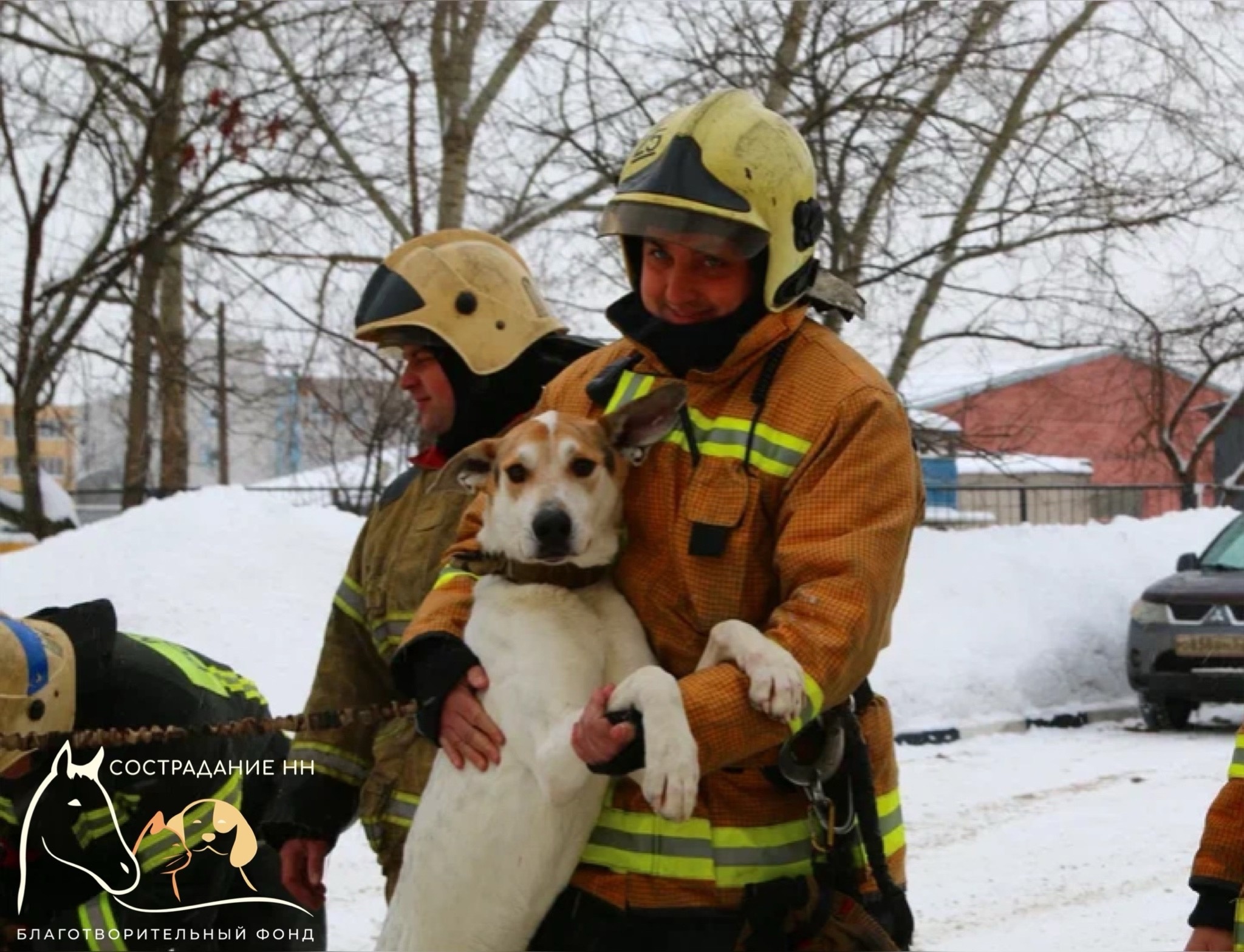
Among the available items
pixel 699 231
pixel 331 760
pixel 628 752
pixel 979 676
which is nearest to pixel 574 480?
pixel 699 231

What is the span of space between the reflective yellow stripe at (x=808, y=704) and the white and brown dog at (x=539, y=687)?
0.08m

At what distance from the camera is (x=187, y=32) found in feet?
49.6

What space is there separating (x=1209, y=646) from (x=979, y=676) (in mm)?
1802

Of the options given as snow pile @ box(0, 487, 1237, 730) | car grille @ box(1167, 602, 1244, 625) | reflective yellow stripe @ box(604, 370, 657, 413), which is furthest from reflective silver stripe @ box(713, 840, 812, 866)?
car grille @ box(1167, 602, 1244, 625)

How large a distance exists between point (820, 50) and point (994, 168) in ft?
7.10

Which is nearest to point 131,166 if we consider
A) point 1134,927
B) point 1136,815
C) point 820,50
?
point 820,50

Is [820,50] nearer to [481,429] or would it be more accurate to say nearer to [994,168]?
[994,168]

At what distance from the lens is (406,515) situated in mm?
3857

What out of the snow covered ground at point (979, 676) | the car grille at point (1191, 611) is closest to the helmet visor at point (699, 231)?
the snow covered ground at point (979, 676)

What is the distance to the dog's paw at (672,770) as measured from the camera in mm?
2332

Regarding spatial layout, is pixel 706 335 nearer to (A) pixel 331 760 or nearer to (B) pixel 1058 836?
(A) pixel 331 760

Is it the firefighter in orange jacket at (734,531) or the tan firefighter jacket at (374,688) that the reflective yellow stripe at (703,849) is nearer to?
the firefighter in orange jacket at (734,531)

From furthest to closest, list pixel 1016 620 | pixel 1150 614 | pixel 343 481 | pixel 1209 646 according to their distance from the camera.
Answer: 1. pixel 343 481
2. pixel 1016 620
3. pixel 1150 614
4. pixel 1209 646

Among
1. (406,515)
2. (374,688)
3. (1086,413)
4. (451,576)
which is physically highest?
(1086,413)
